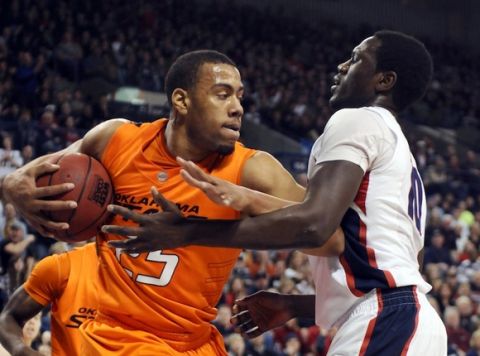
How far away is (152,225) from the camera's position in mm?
2525

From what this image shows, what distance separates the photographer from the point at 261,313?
11.2ft

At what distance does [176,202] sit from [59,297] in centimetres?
132

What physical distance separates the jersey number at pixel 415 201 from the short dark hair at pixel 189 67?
83 centimetres

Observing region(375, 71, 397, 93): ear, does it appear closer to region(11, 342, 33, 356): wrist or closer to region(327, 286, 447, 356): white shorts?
region(327, 286, 447, 356): white shorts

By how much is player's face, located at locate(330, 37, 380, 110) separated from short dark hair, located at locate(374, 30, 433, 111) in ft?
0.09

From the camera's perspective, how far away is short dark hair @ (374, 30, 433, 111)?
3010 millimetres

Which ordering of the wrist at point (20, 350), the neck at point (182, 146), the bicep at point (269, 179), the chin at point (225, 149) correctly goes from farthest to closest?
the wrist at point (20, 350), the neck at point (182, 146), the chin at point (225, 149), the bicep at point (269, 179)

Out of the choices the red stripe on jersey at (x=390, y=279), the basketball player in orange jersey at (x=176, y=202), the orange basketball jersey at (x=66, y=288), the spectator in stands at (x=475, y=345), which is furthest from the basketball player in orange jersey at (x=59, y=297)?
the spectator in stands at (x=475, y=345)

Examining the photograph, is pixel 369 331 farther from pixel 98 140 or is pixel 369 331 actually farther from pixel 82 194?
pixel 98 140

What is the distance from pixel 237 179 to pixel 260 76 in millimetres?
13046

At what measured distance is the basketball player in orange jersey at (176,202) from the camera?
3176mm

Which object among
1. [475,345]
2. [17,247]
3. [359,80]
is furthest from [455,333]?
[359,80]

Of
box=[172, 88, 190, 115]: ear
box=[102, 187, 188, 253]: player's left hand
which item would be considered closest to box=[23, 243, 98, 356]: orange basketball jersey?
box=[172, 88, 190, 115]: ear

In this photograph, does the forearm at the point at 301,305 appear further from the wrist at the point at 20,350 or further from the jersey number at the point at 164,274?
the wrist at the point at 20,350
